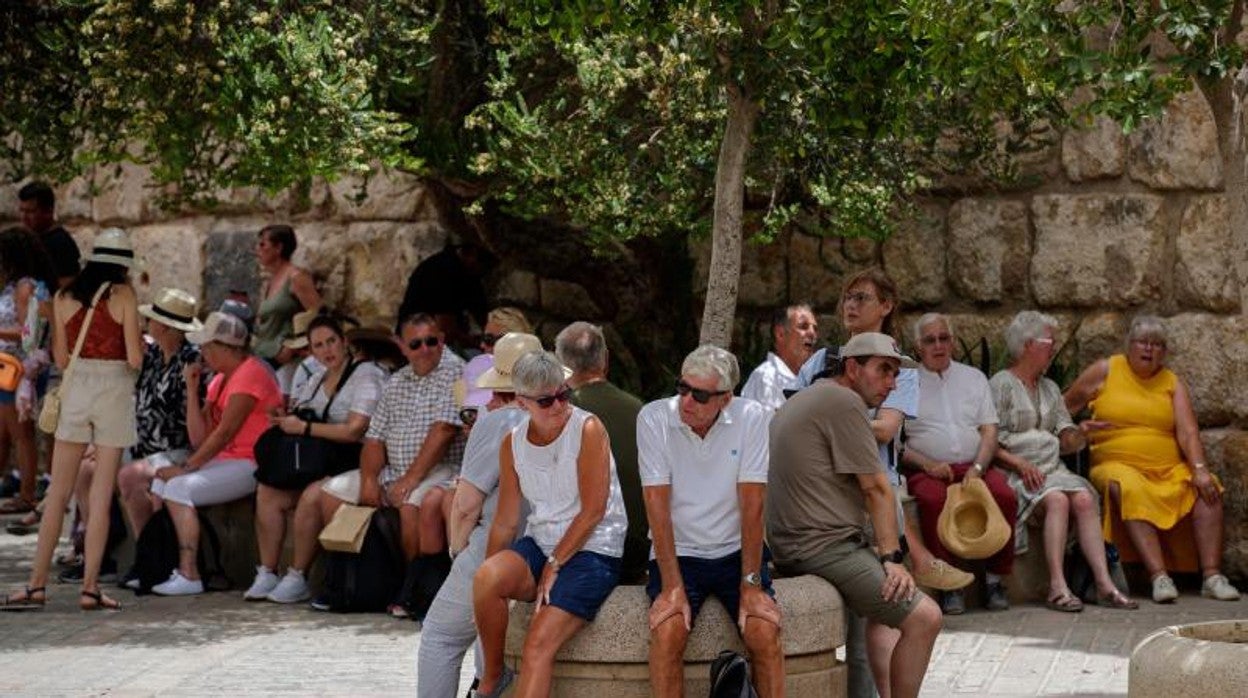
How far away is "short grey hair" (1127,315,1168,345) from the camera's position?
1073 cm

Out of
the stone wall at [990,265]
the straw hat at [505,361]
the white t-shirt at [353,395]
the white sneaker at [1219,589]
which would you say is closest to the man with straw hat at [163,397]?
the stone wall at [990,265]

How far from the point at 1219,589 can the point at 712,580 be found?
4232 mm

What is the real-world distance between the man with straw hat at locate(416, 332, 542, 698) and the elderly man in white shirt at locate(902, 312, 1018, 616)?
2756mm

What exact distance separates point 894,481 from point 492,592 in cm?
187

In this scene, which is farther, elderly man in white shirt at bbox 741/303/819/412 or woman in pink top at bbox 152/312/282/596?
woman in pink top at bbox 152/312/282/596

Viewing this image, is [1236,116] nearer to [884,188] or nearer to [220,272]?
[884,188]

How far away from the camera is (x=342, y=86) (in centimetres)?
987

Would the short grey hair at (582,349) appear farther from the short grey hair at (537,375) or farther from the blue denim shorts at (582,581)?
the blue denim shorts at (582,581)

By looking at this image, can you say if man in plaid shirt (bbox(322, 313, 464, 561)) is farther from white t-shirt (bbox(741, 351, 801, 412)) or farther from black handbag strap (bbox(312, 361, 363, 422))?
white t-shirt (bbox(741, 351, 801, 412))

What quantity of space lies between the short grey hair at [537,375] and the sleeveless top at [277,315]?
5.68 meters

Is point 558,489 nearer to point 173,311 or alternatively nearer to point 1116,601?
point 1116,601

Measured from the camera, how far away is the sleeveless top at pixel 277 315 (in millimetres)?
12820

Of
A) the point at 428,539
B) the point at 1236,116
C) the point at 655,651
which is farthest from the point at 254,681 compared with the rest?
the point at 1236,116

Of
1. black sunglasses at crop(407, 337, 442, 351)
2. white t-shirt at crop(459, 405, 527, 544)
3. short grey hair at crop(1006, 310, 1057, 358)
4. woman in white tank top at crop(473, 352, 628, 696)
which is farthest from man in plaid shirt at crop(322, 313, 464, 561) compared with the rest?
woman in white tank top at crop(473, 352, 628, 696)
